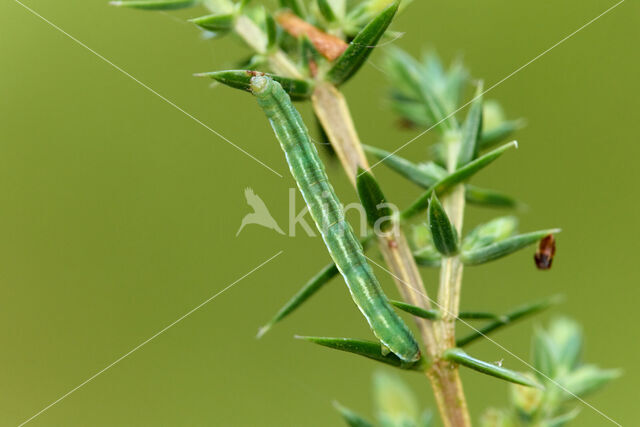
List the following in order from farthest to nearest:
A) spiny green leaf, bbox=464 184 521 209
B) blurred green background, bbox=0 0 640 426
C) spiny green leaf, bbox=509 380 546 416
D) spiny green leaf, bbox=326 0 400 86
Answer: blurred green background, bbox=0 0 640 426, spiny green leaf, bbox=464 184 521 209, spiny green leaf, bbox=509 380 546 416, spiny green leaf, bbox=326 0 400 86

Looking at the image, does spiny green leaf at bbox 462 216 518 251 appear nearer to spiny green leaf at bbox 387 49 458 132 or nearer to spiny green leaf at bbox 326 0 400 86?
spiny green leaf at bbox 387 49 458 132

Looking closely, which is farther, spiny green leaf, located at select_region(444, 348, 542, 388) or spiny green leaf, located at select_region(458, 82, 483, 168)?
spiny green leaf, located at select_region(458, 82, 483, 168)

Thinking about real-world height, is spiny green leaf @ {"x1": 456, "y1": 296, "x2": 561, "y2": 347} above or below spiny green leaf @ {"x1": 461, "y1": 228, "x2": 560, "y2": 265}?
below

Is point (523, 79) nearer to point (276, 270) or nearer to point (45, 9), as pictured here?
point (276, 270)

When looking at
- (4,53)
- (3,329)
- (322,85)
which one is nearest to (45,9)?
(4,53)

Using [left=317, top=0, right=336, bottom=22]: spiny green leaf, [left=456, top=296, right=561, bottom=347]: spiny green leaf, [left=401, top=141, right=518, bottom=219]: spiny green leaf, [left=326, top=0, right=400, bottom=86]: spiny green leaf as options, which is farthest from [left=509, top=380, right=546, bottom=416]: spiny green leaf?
[left=317, top=0, right=336, bottom=22]: spiny green leaf

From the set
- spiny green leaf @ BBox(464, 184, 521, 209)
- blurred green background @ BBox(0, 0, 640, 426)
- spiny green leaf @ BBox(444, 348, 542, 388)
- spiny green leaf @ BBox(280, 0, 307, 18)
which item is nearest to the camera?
spiny green leaf @ BBox(444, 348, 542, 388)

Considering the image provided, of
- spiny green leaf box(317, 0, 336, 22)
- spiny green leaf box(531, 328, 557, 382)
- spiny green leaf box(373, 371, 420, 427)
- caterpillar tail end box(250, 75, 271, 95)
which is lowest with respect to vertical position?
spiny green leaf box(531, 328, 557, 382)
